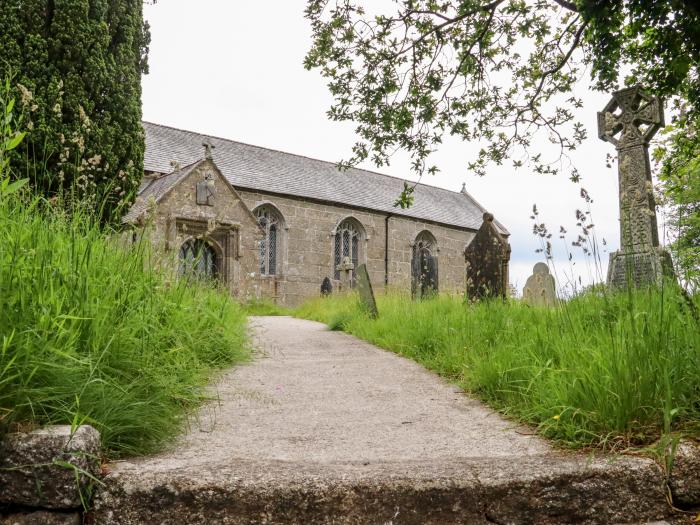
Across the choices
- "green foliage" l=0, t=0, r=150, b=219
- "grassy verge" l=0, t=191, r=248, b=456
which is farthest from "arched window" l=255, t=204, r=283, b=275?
"grassy verge" l=0, t=191, r=248, b=456

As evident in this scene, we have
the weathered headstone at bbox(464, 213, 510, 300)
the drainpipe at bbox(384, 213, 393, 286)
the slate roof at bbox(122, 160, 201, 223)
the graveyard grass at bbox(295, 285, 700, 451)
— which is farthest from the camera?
the drainpipe at bbox(384, 213, 393, 286)

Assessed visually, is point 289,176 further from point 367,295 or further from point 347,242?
point 367,295

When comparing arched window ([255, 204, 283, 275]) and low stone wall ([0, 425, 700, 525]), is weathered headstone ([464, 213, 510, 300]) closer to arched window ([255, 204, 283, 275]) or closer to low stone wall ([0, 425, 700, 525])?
low stone wall ([0, 425, 700, 525])

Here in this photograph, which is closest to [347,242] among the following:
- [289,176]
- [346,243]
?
[346,243]

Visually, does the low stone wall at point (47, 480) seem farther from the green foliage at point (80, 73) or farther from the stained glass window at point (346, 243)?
the stained glass window at point (346, 243)

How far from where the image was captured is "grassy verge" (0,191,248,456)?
91.0 inches

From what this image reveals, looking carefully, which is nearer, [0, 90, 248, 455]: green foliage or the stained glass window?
[0, 90, 248, 455]: green foliage

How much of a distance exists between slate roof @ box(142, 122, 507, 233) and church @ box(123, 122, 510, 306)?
0.21 ft

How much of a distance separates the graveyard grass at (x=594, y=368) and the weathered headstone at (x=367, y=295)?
3509 millimetres

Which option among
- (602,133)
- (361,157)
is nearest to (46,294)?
(361,157)

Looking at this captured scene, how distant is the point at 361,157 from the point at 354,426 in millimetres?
5030

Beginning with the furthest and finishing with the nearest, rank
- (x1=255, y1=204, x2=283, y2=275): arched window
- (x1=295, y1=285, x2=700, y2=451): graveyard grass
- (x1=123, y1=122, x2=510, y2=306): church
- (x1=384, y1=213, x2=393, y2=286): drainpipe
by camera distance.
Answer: (x1=384, y1=213, x2=393, y2=286): drainpipe → (x1=255, y1=204, x2=283, y2=275): arched window → (x1=123, y1=122, x2=510, y2=306): church → (x1=295, y1=285, x2=700, y2=451): graveyard grass

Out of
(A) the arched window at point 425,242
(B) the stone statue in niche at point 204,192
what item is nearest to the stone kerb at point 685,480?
(B) the stone statue in niche at point 204,192

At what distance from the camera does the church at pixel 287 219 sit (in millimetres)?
16156
